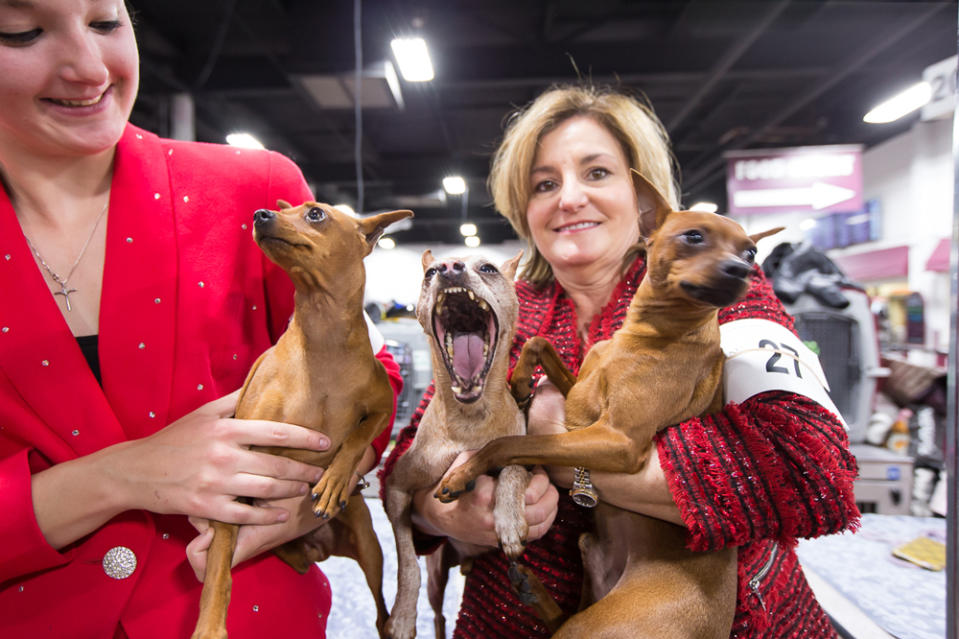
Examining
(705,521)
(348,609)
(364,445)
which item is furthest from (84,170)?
(348,609)

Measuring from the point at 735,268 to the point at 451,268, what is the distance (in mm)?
578

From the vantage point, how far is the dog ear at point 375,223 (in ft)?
3.98

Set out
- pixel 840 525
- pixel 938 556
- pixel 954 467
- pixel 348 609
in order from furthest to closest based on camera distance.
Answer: pixel 938 556, pixel 348 609, pixel 840 525, pixel 954 467

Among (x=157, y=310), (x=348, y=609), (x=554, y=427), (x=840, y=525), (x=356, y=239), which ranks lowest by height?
(x=348, y=609)

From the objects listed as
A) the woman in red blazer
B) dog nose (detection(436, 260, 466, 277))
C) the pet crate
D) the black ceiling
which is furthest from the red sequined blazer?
the pet crate

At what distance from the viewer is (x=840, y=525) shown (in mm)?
1140

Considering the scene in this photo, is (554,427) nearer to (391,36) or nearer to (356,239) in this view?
(356,239)

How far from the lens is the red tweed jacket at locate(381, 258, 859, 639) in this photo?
3.72 ft

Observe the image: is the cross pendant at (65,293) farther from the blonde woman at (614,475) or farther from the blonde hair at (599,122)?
the blonde hair at (599,122)

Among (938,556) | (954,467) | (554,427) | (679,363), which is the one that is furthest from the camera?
(938,556)

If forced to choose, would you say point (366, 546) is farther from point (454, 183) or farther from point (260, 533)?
point (454, 183)

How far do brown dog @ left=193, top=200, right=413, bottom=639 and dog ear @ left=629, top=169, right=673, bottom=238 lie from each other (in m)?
0.55

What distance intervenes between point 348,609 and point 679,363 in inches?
68.7

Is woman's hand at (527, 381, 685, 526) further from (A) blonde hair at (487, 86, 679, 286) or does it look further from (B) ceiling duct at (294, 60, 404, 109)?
(B) ceiling duct at (294, 60, 404, 109)
